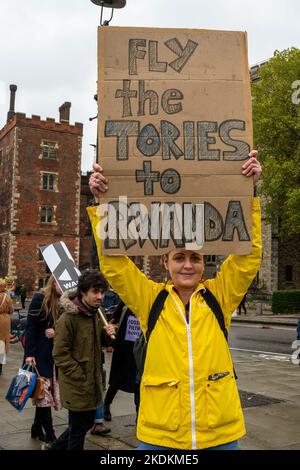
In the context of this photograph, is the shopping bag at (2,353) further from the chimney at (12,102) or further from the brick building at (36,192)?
the chimney at (12,102)

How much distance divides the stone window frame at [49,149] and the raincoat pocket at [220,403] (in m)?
46.5

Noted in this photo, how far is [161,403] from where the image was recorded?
271 centimetres

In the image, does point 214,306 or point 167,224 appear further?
point 167,224

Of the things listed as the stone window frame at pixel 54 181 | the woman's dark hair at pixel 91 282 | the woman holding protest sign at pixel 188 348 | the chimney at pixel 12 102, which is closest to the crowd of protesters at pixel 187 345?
the woman holding protest sign at pixel 188 348

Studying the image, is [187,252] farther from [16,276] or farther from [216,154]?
[16,276]

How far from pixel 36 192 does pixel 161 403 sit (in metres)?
45.7

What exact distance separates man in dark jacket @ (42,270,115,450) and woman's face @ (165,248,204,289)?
135 cm

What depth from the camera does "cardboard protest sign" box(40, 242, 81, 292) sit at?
5.26 metres

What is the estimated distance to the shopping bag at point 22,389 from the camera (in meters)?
4.84

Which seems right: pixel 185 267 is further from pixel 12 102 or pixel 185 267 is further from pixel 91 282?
pixel 12 102

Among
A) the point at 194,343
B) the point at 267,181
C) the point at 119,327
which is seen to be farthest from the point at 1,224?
the point at 194,343

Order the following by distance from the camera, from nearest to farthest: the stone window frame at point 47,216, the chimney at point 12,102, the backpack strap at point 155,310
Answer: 1. the backpack strap at point 155,310
2. the stone window frame at point 47,216
3. the chimney at point 12,102

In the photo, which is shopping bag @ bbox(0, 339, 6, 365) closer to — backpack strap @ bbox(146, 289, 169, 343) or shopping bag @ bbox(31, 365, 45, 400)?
shopping bag @ bbox(31, 365, 45, 400)

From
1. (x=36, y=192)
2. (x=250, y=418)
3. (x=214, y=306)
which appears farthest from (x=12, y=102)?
(x=214, y=306)
